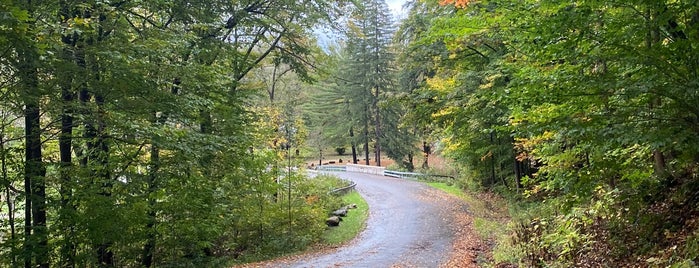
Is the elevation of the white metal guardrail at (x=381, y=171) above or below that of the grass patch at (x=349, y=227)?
above

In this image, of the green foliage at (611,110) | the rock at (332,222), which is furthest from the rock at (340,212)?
the green foliage at (611,110)

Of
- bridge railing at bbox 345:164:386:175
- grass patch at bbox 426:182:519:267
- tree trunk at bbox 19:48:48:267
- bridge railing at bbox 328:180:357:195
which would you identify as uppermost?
tree trunk at bbox 19:48:48:267

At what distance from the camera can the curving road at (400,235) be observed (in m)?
11.2

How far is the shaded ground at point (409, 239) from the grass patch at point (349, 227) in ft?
1.05

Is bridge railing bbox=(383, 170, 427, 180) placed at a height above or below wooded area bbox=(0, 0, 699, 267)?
below

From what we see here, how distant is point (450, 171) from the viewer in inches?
1250

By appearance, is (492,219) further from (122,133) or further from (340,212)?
(122,133)

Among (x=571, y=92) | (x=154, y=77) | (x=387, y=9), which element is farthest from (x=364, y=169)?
(x=571, y=92)

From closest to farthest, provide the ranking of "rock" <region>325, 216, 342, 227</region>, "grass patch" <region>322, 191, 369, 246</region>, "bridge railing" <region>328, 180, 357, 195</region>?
"grass patch" <region>322, 191, 369, 246</region>, "rock" <region>325, 216, 342, 227</region>, "bridge railing" <region>328, 180, 357, 195</region>

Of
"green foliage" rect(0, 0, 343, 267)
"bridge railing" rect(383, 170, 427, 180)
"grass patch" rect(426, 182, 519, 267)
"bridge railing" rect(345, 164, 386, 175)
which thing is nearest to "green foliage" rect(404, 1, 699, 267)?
"grass patch" rect(426, 182, 519, 267)

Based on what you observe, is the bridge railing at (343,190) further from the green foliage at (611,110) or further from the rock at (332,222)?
the green foliage at (611,110)

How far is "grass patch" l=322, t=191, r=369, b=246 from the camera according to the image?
14.8m

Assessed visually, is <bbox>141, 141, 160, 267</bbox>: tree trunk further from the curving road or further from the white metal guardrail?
the white metal guardrail

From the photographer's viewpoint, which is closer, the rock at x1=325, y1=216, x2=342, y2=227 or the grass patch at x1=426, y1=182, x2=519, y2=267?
the grass patch at x1=426, y1=182, x2=519, y2=267
